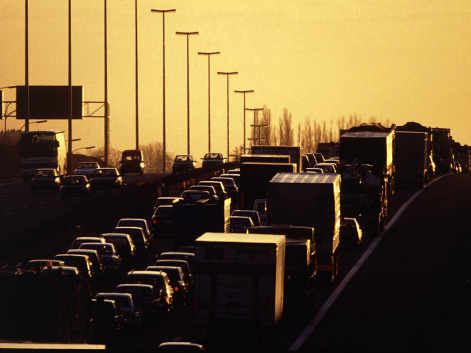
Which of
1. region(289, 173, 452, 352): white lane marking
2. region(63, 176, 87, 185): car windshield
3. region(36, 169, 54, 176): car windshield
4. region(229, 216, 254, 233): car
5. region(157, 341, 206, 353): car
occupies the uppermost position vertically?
region(36, 169, 54, 176): car windshield

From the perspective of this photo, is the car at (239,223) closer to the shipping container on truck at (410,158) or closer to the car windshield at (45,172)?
the shipping container on truck at (410,158)

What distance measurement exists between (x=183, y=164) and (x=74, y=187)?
1565 inches

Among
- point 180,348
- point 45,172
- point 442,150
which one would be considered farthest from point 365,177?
point 442,150

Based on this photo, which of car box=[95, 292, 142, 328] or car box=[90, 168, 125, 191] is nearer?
car box=[95, 292, 142, 328]

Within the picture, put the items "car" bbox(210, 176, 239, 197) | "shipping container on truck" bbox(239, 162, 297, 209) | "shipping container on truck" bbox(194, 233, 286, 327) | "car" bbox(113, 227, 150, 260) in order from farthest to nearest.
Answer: "car" bbox(210, 176, 239, 197) → "shipping container on truck" bbox(239, 162, 297, 209) → "car" bbox(113, 227, 150, 260) → "shipping container on truck" bbox(194, 233, 286, 327)

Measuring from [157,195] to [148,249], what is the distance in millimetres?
21845

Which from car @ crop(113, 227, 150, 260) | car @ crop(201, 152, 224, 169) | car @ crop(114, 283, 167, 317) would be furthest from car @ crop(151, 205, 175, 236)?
car @ crop(201, 152, 224, 169)

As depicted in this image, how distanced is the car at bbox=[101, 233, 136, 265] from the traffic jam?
0.17 ft

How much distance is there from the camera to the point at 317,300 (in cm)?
4491

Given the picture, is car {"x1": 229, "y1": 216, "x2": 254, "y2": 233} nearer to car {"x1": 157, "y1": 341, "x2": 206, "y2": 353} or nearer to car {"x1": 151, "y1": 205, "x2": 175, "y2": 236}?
car {"x1": 151, "y1": 205, "x2": 175, "y2": 236}

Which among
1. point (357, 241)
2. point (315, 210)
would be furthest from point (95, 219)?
point (315, 210)

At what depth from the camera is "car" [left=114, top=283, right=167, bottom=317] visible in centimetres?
4000

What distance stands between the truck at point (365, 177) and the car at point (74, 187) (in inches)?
1029

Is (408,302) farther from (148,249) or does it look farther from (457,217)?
(457,217)
